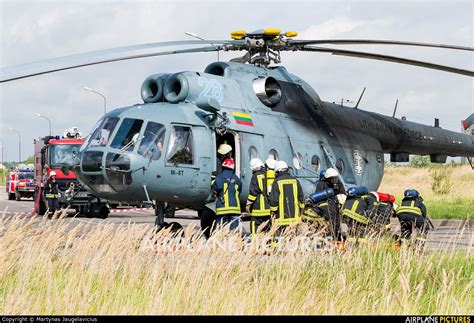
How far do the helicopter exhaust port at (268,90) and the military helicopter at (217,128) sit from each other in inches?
0.8

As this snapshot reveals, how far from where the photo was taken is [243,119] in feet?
48.1

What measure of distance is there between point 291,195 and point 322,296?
16.0ft

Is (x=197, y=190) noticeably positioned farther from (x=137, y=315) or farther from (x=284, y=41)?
(x=137, y=315)

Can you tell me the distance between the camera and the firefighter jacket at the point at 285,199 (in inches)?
475

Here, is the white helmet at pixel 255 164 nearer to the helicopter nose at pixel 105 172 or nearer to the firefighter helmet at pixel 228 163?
the firefighter helmet at pixel 228 163

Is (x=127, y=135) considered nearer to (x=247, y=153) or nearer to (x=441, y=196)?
(x=247, y=153)

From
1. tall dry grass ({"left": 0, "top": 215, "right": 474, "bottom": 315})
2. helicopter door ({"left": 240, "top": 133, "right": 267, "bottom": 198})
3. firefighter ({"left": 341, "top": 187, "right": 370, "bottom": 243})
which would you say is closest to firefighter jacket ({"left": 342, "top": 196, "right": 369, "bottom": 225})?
firefighter ({"left": 341, "top": 187, "right": 370, "bottom": 243})

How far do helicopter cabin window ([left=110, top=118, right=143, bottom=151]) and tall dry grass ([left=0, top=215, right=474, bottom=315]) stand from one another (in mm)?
3779

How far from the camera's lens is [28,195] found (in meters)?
48.9

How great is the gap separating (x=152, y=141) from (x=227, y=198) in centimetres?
168

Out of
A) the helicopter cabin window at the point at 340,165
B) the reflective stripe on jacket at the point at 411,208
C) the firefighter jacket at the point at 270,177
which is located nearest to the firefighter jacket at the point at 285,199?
the firefighter jacket at the point at 270,177

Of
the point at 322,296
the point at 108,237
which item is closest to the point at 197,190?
the point at 108,237

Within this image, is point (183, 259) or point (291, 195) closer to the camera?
point (183, 259)

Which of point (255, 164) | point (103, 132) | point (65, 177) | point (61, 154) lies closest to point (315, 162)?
point (255, 164)
